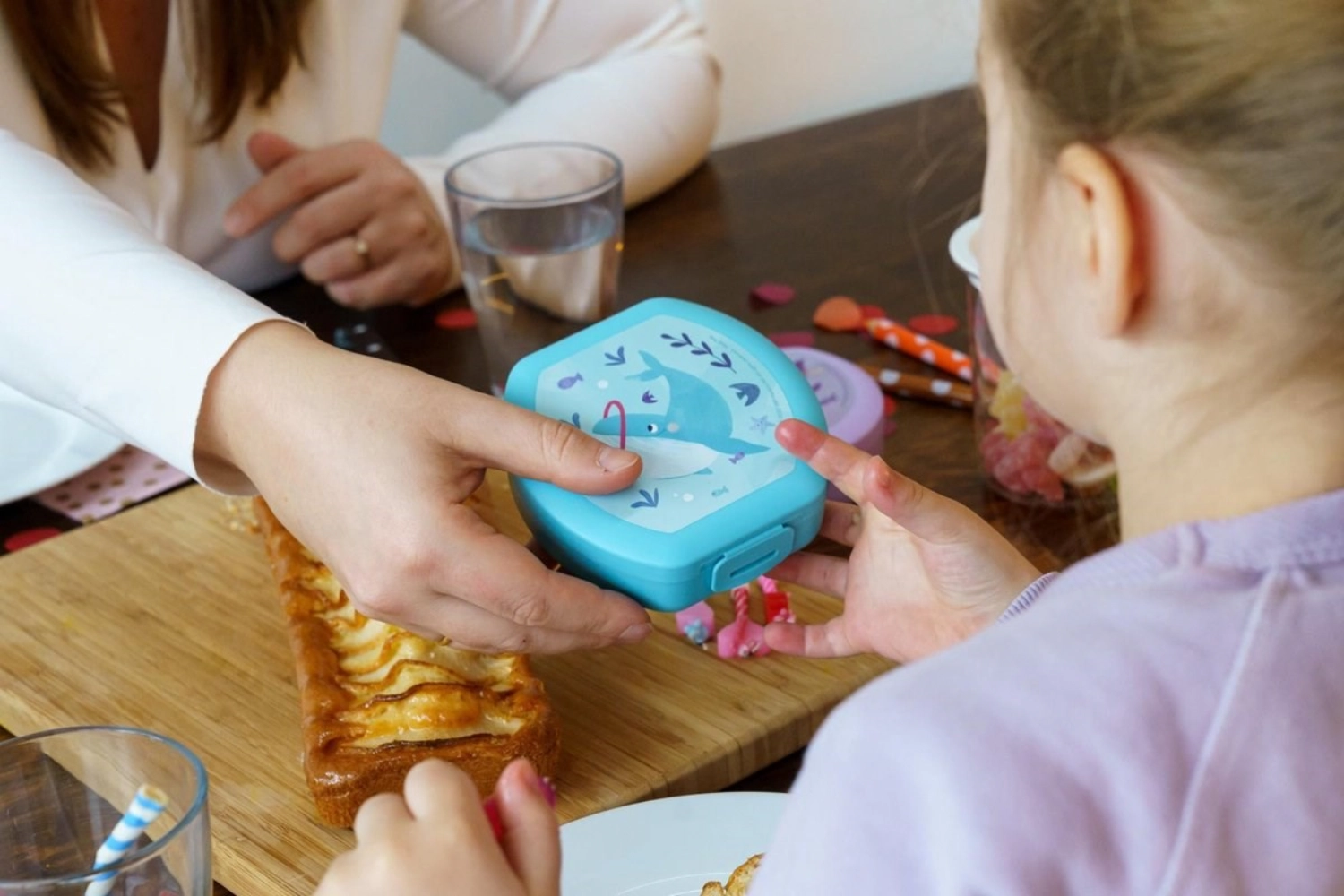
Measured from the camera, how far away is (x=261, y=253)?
1563 mm

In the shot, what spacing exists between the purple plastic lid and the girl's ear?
536 millimetres

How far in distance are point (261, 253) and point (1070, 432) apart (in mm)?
850

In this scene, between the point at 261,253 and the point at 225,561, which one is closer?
the point at 225,561

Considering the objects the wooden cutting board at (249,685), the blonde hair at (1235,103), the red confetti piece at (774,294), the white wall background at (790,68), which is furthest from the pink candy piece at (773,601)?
the white wall background at (790,68)

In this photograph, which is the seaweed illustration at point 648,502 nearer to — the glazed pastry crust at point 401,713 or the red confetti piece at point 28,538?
the glazed pastry crust at point 401,713

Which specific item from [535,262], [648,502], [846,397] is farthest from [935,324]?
[648,502]

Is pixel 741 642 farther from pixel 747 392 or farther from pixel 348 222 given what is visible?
pixel 348 222

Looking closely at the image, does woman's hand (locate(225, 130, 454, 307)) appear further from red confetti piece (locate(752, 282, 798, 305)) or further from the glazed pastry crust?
the glazed pastry crust

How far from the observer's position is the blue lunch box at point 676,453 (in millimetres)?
833

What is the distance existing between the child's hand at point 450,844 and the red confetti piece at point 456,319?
0.81 m

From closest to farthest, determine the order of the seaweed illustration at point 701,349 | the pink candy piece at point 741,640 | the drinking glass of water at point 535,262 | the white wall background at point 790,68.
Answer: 1. the seaweed illustration at point 701,349
2. the pink candy piece at point 741,640
3. the drinking glass of water at point 535,262
4. the white wall background at point 790,68

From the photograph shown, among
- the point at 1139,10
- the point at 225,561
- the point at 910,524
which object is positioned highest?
the point at 1139,10

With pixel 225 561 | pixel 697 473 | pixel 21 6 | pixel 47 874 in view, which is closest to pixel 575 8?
pixel 21 6

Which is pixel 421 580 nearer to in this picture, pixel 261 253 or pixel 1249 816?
pixel 1249 816
